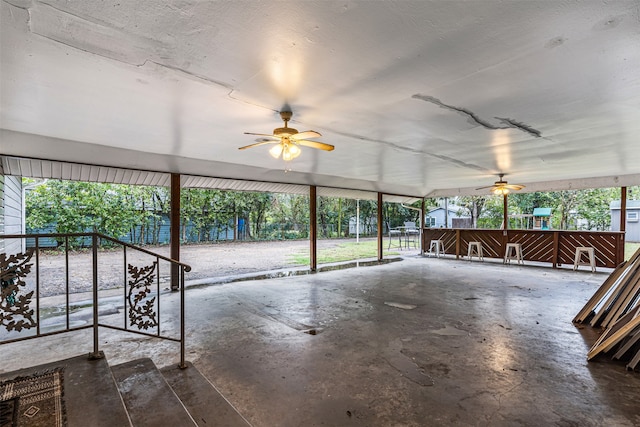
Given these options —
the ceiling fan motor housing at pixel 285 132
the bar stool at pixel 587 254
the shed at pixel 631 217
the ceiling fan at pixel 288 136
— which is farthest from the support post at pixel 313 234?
the shed at pixel 631 217

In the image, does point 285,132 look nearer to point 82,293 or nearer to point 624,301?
point 624,301

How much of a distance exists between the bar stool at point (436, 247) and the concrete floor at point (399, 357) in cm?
509

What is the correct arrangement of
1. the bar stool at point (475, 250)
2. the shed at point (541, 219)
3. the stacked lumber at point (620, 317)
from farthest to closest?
the shed at point (541, 219) → the bar stool at point (475, 250) → the stacked lumber at point (620, 317)

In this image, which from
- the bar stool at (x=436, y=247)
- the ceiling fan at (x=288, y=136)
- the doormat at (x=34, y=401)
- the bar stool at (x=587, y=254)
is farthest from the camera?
the bar stool at (x=436, y=247)

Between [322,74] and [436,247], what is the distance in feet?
32.8

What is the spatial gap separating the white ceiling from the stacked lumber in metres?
1.89

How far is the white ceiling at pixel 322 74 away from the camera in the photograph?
1.73 m

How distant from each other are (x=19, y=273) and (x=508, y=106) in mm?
4261

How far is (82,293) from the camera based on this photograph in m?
5.71

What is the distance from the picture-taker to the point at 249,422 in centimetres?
204

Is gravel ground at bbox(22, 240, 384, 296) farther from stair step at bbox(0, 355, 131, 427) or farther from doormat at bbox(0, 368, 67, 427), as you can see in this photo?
doormat at bbox(0, 368, 67, 427)

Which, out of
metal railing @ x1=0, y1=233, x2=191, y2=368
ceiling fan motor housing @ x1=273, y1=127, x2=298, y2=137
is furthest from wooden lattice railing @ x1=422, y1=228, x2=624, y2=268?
metal railing @ x1=0, y1=233, x2=191, y2=368

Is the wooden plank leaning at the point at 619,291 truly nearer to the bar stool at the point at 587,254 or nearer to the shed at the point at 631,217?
the bar stool at the point at 587,254

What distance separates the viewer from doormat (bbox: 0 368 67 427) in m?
1.62
